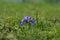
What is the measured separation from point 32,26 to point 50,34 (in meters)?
0.65

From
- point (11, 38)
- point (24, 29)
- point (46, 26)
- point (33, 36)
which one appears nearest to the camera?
point (11, 38)

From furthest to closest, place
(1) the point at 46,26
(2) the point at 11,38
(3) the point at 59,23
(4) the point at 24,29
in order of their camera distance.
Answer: (3) the point at 59,23
(1) the point at 46,26
(4) the point at 24,29
(2) the point at 11,38

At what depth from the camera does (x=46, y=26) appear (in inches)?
284

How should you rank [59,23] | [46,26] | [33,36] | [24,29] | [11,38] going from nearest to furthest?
[11,38], [33,36], [24,29], [46,26], [59,23]

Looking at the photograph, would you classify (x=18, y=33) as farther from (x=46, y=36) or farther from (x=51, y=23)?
(x=51, y=23)

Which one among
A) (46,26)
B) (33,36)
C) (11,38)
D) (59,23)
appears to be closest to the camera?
(11,38)

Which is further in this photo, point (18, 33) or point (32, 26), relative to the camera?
point (32, 26)

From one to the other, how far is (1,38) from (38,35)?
0.96 metres

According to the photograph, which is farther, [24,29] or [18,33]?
[24,29]

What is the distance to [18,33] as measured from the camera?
628 cm

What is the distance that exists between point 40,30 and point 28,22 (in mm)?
397

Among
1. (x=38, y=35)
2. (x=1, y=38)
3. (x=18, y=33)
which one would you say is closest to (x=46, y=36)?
(x=38, y=35)

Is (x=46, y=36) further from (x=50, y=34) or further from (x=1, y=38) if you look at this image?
(x=1, y=38)

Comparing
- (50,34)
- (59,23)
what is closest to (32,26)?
(50,34)
